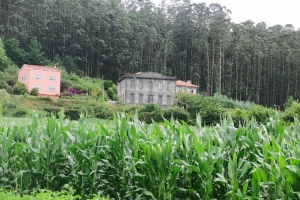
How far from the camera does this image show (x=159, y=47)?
69500mm

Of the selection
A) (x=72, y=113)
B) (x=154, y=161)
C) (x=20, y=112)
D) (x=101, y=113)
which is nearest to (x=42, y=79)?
(x=72, y=113)

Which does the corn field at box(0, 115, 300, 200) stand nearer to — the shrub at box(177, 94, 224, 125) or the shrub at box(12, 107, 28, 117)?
the shrub at box(12, 107, 28, 117)

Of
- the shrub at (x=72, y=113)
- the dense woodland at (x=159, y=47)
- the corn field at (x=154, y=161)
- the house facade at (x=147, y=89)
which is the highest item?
the dense woodland at (x=159, y=47)

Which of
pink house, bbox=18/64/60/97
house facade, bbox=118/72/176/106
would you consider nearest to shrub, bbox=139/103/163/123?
house facade, bbox=118/72/176/106

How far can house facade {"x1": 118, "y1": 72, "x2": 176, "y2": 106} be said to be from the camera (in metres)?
46.0

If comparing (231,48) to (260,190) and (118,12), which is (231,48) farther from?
(260,190)

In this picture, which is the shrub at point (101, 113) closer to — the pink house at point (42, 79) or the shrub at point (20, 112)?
the shrub at point (20, 112)

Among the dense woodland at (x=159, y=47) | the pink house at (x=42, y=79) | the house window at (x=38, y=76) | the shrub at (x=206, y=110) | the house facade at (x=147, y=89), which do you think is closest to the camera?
the shrub at (x=206, y=110)

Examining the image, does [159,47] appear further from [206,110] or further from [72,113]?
[72,113]

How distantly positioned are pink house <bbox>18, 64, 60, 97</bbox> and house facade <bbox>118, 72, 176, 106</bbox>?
8.48 meters

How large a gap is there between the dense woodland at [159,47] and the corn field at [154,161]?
55847 millimetres

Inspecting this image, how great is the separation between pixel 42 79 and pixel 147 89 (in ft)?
42.7

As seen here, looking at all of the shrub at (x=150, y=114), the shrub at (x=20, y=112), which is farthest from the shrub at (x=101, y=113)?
the shrub at (x=20, y=112)

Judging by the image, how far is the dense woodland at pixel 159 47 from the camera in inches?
2484
